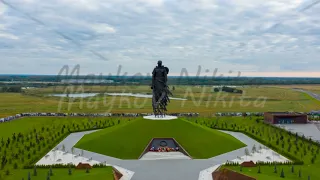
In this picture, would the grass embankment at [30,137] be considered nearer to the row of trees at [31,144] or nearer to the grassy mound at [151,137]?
the row of trees at [31,144]

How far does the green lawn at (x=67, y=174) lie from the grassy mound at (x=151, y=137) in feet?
19.9

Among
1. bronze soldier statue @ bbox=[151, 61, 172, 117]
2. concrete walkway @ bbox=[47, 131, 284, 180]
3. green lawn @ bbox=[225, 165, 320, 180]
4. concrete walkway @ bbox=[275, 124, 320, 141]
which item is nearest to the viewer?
green lawn @ bbox=[225, 165, 320, 180]

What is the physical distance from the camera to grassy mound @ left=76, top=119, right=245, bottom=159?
31.8m

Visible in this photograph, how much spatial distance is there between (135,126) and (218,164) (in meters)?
11.1

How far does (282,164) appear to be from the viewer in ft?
91.5

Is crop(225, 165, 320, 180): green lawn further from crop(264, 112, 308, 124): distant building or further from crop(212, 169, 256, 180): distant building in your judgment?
→ crop(264, 112, 308, 124): distant building

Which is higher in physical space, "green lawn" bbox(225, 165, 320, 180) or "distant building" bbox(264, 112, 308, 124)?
"distant building" bbox(264, 112, 308, 124)

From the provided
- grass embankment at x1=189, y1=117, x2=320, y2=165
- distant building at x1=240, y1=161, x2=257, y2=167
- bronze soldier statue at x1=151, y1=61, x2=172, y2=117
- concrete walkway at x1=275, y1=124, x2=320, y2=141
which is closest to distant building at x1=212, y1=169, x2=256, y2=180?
distant building at x1=240, y1=161, x2=257, y2=167

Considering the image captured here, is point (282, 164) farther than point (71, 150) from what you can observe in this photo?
No

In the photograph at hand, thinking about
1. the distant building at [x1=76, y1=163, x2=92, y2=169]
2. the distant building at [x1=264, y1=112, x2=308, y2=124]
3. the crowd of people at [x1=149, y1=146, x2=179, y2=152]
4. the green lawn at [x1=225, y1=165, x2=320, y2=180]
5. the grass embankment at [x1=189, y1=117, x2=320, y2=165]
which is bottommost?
the distant building at [x1=76, y1=163, x2=92, y2=169]

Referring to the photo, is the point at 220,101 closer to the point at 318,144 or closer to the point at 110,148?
the point at 318,144

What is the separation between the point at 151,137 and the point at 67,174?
34.8ft

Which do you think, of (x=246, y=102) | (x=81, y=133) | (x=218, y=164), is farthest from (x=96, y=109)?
(x=218, y=164)

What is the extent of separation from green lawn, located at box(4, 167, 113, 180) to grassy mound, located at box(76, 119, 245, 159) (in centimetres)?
608
